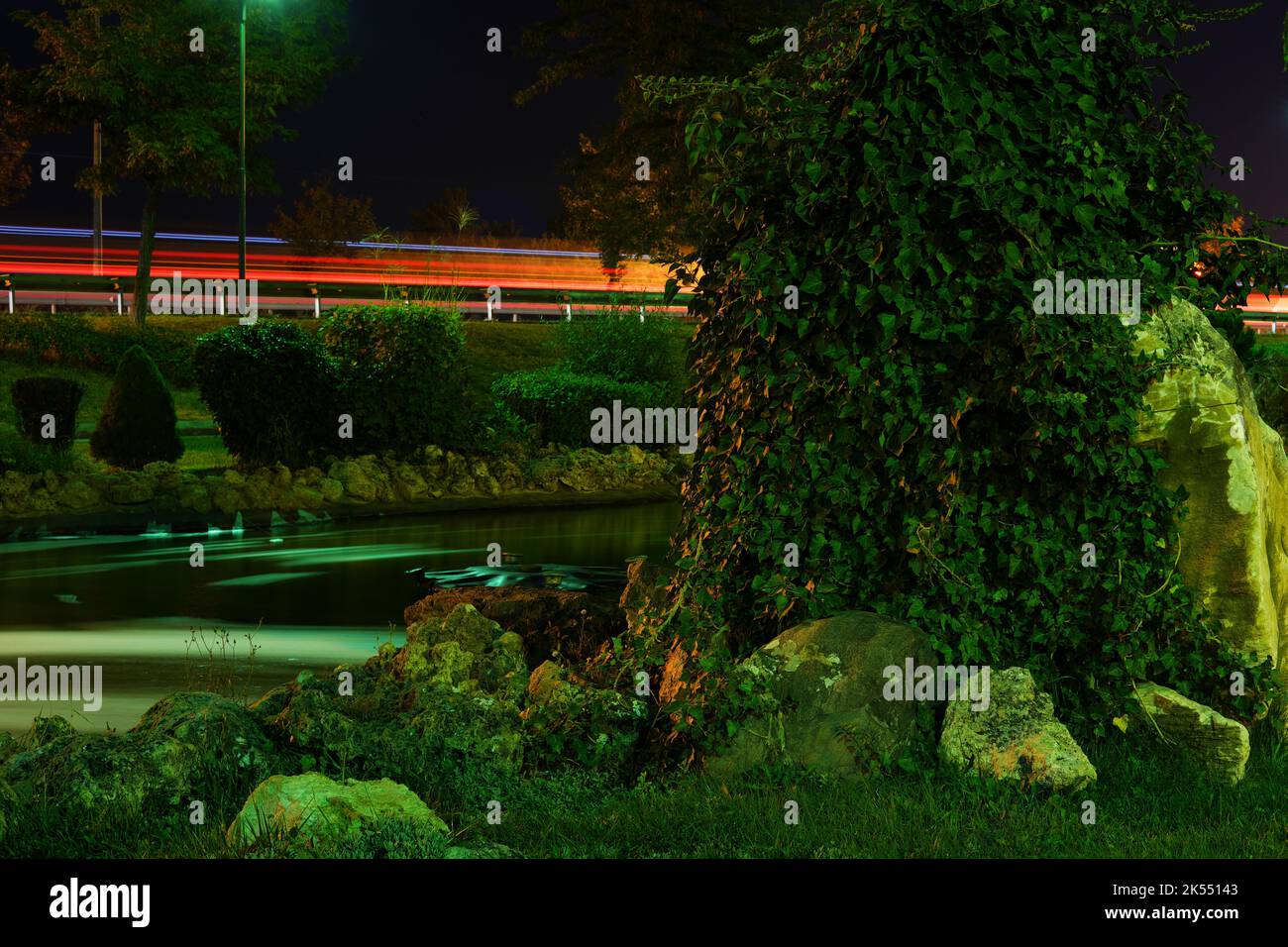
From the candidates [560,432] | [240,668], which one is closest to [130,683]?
[240,668]

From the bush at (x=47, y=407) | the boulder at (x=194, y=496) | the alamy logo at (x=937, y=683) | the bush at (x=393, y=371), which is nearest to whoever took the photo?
the alamy logo at (x=937, y=683)

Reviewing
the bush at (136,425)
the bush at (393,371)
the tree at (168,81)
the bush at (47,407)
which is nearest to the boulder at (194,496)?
the bush at (393,371)

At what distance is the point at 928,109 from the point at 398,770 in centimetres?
347

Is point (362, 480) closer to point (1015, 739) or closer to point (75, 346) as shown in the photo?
point (1015, 739)

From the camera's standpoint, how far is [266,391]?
18.8m

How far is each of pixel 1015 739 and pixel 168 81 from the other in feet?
117

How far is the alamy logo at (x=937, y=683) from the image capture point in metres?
5.52

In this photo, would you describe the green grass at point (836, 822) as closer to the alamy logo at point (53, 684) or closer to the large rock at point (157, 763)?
the large rock at point (157, 763)

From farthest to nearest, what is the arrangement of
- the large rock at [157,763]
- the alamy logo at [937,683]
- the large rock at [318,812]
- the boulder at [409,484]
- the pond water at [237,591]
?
1. the boulder at [409,484]
2. the pond water at [237,591]
3. the alamy logo at [937,683]
4. the large rock at [157,763]
5. the large rock at [318,812]

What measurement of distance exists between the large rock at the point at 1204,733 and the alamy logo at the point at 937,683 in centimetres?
81

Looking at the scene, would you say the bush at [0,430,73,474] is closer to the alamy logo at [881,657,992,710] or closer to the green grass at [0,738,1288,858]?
the green grass at [0,738,1288,858]

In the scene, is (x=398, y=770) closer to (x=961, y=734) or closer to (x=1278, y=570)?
(x=961, y=734)

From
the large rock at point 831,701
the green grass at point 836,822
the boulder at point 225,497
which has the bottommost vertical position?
the green grass at point 836,822

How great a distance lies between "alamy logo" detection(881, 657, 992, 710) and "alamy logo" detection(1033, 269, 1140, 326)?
1524mm
